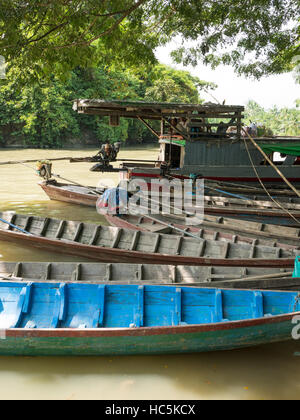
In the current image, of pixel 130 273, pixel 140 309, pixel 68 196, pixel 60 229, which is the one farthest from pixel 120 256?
pixel 68 196

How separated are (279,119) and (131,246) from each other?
73404 millimetres

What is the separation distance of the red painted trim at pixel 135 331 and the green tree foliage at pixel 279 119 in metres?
19.2

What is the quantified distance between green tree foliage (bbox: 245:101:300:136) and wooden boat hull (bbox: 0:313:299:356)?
19.1 m

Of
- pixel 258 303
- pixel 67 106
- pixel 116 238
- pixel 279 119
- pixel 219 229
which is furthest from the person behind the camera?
pixel 279 119

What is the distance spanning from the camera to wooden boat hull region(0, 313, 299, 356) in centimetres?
536

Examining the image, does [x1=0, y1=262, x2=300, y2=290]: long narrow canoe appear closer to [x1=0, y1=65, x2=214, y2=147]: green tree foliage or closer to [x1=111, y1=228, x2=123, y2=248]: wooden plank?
[x1=111, y1=228, x2=123, y2=248]: wooden plank

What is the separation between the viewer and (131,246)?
30.2 ft

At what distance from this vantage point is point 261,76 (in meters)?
13.4

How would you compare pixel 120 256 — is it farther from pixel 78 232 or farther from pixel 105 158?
pixel 105 158

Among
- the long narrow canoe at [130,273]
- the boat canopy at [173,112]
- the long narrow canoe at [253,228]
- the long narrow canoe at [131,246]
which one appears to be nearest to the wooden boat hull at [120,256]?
the long narrow canoe at [131,246]

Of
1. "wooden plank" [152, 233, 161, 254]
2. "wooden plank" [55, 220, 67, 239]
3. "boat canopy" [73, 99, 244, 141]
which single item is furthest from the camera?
"boat canopy" [73, 99, 244, 141]

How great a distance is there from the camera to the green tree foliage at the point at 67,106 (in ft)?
130

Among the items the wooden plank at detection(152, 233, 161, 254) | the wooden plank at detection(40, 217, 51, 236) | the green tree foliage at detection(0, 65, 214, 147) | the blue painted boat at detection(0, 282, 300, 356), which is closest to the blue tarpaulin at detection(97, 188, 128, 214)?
the wooden plank at detection(40, 217, 51, 236)
